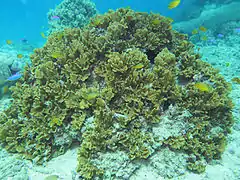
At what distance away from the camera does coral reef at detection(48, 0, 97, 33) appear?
12.4 m

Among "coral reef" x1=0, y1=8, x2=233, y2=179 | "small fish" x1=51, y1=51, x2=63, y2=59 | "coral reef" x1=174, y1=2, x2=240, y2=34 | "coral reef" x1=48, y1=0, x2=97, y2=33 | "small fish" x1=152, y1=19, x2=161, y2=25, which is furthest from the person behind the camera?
"coral reef" x1=174, y1=2, x2=240, y2=34

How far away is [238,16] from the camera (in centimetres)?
1717

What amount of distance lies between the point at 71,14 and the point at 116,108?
34.7 ft

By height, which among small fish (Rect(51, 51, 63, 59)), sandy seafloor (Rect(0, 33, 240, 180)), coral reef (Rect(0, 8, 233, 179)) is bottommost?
sandy seafloor (Rect(0, 33, 240, 180))

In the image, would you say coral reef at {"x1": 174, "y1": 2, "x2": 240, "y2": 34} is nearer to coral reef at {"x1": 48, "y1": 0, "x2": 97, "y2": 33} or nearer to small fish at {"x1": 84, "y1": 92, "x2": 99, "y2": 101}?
coral reef at {"x1": 48, "y1": 0, "x2": 97, "y2": 33}

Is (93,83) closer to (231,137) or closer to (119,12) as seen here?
(119,12)

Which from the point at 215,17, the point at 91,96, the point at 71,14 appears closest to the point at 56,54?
the point at 91,96

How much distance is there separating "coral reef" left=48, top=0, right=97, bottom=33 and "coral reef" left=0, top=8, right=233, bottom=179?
8141mm

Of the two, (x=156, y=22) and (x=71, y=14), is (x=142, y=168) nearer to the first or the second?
(x=156, y=22)

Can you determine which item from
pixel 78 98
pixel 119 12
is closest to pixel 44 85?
pixel 78 98

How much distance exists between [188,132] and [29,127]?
4.17 meters

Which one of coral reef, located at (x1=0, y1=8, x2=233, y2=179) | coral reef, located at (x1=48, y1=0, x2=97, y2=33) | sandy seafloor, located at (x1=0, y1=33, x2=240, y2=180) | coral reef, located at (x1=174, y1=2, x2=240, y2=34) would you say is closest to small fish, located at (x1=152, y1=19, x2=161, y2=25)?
coral reef, located at (x1=0, y1=8, x2=233, y2=179)

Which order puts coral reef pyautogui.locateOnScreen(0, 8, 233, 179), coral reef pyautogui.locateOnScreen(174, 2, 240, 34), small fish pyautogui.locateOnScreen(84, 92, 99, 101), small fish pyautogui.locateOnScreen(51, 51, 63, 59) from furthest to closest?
coral reef pyautogui.locateOnScreen(174, 2, 240, 34), small fish pyautogui.locateOnScreen(51, 51, 63, 59), coral reef pyautogui.locateOnScreen(0, 8, 233, 179), small fish pyautogui.locateOnScreen(84, 92, 99, 101)

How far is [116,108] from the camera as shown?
4.43 meters
